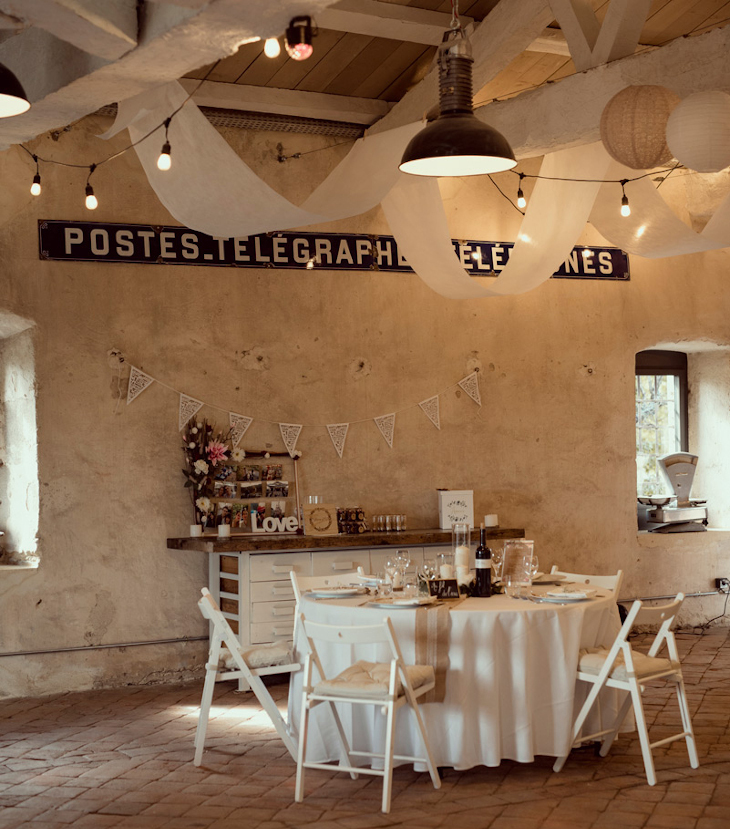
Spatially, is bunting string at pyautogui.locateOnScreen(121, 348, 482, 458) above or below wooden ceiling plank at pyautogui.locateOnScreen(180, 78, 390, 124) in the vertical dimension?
below

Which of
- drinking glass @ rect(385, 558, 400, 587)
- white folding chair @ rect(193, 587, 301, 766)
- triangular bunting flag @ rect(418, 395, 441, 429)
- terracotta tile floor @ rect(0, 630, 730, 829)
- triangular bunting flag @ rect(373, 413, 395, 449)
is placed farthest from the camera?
triangular bunting flag @ rect(418, 395, 441, 429)

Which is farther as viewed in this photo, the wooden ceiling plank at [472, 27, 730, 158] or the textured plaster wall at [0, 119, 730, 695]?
the textured plaster wall at [0, 119, 730, 695]

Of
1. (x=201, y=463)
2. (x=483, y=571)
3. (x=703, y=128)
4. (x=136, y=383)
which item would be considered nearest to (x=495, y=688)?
(x=483, y=571)

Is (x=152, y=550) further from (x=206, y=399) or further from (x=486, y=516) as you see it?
(x=486, y=516)

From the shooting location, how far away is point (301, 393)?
22.3 ft

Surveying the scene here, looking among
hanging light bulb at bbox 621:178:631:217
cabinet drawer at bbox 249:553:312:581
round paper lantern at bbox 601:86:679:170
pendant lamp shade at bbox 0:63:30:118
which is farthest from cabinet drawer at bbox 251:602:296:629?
pendant lamp shade at bbox 0:63:30:118

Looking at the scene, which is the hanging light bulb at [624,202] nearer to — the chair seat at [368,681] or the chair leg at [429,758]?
the chair seat at [368,681]

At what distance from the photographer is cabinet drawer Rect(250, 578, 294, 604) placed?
19.9 feet

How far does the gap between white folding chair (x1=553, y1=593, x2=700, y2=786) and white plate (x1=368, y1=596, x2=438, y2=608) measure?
73 cm

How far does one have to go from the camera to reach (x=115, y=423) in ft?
20.8

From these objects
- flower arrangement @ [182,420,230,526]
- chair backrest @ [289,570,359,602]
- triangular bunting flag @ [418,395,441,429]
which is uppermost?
triangular bunting flag @ [418,395,441,429]

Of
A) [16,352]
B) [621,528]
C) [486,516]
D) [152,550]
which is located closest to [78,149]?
[16,352]

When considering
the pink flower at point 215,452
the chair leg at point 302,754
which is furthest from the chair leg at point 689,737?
the pink flower at point 215,452

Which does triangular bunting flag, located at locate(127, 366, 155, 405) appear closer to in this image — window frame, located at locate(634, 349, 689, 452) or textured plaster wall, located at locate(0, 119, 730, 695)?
textured plaster wall, located at locate(0, 119, 730, 695)
